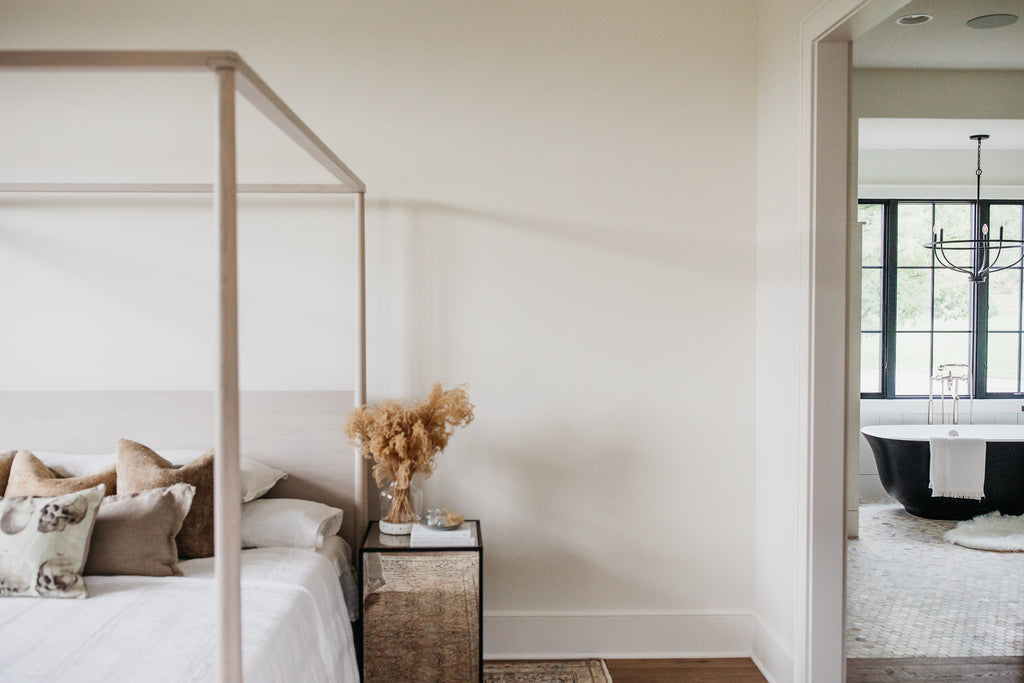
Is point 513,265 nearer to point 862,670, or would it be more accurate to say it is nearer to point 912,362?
point 862,670

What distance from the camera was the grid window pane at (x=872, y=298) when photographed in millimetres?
6074

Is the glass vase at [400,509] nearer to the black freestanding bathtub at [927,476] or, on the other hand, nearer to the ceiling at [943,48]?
the ceiling at [943,48]

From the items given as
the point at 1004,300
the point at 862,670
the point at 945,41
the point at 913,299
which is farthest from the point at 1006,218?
the point at 862,670

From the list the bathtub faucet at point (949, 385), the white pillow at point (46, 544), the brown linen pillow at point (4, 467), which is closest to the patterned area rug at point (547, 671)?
the white pillow at point (46, 544)

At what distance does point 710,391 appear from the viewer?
3021 mm

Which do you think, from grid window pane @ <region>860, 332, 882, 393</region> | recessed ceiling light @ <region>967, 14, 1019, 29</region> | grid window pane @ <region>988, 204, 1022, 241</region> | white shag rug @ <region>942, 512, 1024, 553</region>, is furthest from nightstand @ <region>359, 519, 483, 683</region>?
grid window pane @ <region>988, 204, 1022, 241</region>

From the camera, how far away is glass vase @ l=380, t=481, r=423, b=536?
2648mm

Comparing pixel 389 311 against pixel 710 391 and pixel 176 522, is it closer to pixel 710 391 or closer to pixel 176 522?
pixel 176 522

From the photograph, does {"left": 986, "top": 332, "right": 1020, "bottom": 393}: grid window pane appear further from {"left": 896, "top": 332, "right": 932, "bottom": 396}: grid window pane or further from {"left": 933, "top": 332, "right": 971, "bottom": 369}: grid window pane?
{"left": 896, "top": 332, "right": 932, "bottom": 396}: grid window pane

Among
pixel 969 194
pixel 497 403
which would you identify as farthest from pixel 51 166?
pixel 969 194

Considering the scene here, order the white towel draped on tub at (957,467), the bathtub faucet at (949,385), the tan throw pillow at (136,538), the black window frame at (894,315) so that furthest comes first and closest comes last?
the black window frame at (894,315) → the bathtub faucet at (949,385) → the white towel draped on tub at (957,467) → the tan throw pillow at (136,538)

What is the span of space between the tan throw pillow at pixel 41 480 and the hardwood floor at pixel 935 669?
2.71 metres

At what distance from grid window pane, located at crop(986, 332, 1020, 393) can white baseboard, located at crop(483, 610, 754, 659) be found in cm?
431

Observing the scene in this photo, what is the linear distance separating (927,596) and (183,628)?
3.41 m
